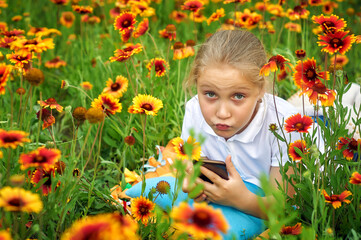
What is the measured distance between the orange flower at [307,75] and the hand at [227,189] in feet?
1.28

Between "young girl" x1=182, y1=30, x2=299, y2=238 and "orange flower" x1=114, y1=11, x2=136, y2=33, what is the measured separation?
0.37 m

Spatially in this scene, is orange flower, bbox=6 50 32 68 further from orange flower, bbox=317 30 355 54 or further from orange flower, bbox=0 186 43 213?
orange flower, bbox=317 30 355 54

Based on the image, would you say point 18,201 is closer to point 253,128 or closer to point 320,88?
point 320,88

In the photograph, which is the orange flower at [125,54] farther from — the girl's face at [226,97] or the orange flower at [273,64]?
the orange flower at [273,64]

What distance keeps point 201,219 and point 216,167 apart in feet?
2.45

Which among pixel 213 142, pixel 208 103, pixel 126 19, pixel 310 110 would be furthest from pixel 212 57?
pixel 310 110

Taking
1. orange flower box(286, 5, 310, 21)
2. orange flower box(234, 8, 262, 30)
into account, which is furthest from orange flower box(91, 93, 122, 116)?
orange flower box(286, 5, 310, 21)

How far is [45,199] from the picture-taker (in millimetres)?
1118

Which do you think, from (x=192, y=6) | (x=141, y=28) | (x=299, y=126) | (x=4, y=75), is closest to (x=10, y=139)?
(x=4, y=75)

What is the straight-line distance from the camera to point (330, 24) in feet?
3.75

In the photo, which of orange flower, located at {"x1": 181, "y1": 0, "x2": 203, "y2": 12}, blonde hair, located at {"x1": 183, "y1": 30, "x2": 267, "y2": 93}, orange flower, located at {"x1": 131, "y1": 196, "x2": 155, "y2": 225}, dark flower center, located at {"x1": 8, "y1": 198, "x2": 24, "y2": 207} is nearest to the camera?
dark flower center, located at {"x1": 8, "y1": 198, "x2": 24, "y2": 207}

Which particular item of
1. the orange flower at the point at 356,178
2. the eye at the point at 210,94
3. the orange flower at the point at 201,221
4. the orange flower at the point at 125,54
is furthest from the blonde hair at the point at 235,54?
the orange flower at the point at 201,221

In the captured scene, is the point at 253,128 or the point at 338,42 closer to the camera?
the point at 338,42

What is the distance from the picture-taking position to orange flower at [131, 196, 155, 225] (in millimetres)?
1221
